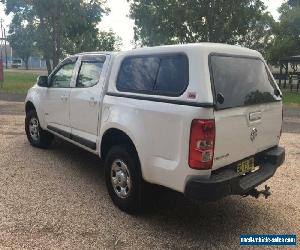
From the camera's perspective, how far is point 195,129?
135 inches

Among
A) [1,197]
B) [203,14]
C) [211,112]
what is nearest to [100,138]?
[1,197]

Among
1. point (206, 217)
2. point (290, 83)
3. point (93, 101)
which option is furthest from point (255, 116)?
point (290, 83)

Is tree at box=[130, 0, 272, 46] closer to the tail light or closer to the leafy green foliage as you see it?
the leafy green foliage

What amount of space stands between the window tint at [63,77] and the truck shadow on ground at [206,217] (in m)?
1.85

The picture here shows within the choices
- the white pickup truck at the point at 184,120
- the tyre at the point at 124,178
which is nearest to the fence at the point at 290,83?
the white pickup truck at the point at 184,120

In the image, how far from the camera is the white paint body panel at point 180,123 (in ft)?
11.5

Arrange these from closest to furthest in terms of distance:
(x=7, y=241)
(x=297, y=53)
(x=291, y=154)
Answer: (x=7, y=241) < (x=291, y=154) < (x=297, y=53)

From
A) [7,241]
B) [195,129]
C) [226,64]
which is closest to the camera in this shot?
[195,129]

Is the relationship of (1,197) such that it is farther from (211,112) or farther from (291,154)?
(291,154)

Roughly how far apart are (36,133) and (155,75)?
3897 mm

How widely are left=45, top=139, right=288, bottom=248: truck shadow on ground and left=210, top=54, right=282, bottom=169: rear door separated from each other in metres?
0.82

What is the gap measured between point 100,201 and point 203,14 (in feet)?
77.7

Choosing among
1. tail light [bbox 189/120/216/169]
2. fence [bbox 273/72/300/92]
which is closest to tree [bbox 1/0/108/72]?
fence [bbox 273/72/300/92]

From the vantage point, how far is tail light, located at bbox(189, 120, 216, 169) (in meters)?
3.41
